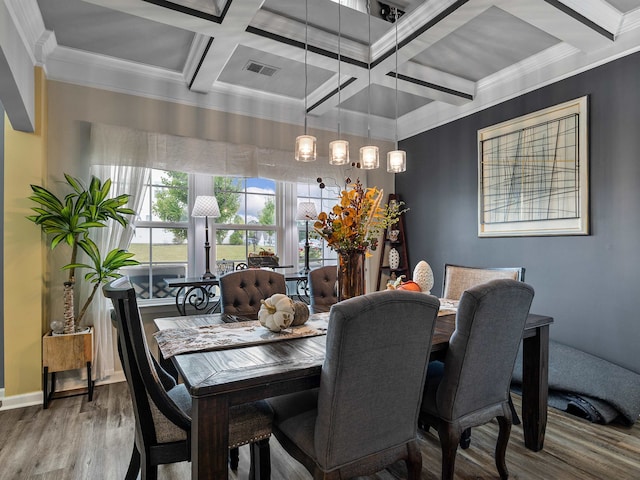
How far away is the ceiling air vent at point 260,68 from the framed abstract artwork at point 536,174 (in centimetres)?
217

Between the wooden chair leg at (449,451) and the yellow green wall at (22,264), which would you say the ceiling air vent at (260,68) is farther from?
the wooden chair leg at (449,451)

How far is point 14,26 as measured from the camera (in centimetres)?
233

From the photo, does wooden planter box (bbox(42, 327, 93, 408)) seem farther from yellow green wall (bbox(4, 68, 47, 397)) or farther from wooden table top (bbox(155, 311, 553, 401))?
wooden table top (bbox(155, 311, 553, 401))

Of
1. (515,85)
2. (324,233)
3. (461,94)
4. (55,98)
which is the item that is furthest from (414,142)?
(55,98)

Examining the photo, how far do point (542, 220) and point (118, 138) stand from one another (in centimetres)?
379

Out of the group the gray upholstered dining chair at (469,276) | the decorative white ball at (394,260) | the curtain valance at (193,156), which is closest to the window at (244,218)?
the curtain valance at (193,156)

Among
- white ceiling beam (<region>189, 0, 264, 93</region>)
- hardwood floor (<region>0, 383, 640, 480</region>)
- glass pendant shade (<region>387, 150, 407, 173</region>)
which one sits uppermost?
white ceiling beam (<region>189, 0, 264, 93</region>)

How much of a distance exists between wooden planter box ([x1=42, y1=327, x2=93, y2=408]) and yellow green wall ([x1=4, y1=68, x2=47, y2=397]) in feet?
0.52

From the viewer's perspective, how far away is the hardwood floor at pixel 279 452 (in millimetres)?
1968

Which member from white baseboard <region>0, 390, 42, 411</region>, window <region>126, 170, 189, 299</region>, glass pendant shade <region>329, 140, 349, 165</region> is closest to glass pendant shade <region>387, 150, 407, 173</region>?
glass pendant shade <region>329, 140, 349, 165</region>

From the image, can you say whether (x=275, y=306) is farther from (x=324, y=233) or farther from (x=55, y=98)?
(x=55, y=98)

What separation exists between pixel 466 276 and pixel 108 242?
9.92ft

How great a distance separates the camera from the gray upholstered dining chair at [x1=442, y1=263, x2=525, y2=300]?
273 centimetres

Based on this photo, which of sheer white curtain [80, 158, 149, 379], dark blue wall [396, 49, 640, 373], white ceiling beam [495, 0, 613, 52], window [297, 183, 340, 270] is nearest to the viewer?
white ceiling beam [495, 0, 613, 52]
